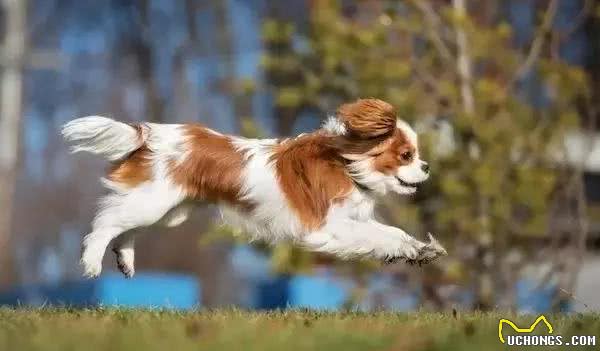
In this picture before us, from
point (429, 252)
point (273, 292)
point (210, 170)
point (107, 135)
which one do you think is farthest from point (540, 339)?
point (273, 292)

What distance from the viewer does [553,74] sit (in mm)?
12156

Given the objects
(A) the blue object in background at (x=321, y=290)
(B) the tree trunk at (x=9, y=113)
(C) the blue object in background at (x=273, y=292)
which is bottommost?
(C) the blue object in background at (x=273, y=292)

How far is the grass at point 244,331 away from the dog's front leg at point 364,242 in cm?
42

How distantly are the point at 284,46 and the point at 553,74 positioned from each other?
9.66 ft

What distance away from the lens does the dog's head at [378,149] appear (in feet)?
22.5

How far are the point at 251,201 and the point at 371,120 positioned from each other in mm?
877

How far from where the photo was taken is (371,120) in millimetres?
6859

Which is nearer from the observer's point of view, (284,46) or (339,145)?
(339,145)

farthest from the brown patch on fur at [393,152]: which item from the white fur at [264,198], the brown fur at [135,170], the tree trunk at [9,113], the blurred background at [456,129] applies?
the tree trunk at [9,113]

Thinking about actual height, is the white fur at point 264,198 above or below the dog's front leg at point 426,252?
above

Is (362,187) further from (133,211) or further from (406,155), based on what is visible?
(133,211)

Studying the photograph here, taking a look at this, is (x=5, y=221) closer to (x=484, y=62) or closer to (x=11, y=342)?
(x=484, y=62)

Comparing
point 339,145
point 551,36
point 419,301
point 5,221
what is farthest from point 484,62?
point 5,221

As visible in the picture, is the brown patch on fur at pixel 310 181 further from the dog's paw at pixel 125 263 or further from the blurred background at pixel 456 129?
the blurred background at pixel 456 129
